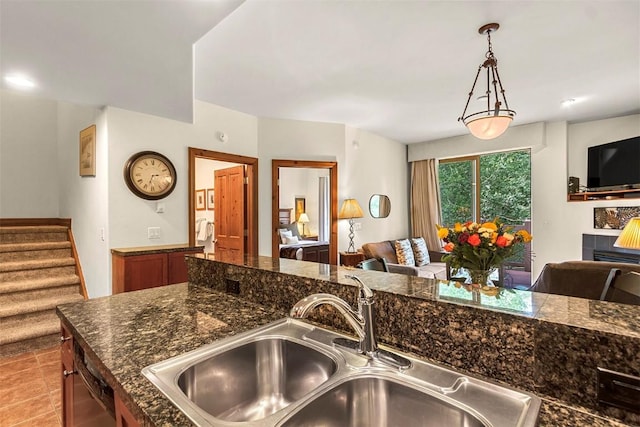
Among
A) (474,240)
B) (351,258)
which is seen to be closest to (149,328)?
(474,240)

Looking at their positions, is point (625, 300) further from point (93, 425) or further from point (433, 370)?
point (93, 425)

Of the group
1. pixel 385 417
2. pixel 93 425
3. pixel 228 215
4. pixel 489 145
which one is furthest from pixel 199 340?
pixel 489 145

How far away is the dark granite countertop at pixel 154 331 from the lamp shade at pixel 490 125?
2312 millimetres

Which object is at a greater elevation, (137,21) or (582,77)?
(582,77)

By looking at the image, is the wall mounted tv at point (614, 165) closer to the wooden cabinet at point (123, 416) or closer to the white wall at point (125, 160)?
the white wall at point (125, 160)

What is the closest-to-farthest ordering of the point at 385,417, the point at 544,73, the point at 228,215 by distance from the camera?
the point at 385,417 → the point at 544,73 → the point at 228,215

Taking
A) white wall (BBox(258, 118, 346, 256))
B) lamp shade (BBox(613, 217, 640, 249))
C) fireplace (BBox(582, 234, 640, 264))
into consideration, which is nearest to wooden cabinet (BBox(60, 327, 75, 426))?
white wall (BBox(258, 118, 346, 256))

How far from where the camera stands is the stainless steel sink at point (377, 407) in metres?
0.70

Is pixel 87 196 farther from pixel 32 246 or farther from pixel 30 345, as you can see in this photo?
pixel 30 345

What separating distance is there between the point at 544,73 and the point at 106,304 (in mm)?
3945

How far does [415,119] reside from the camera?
4.50 m

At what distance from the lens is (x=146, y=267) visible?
2.94 meters

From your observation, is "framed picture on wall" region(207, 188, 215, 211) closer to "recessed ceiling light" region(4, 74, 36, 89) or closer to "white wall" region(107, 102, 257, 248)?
"white wall" region(107, 102, 257, 248)

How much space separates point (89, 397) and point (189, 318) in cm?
38
